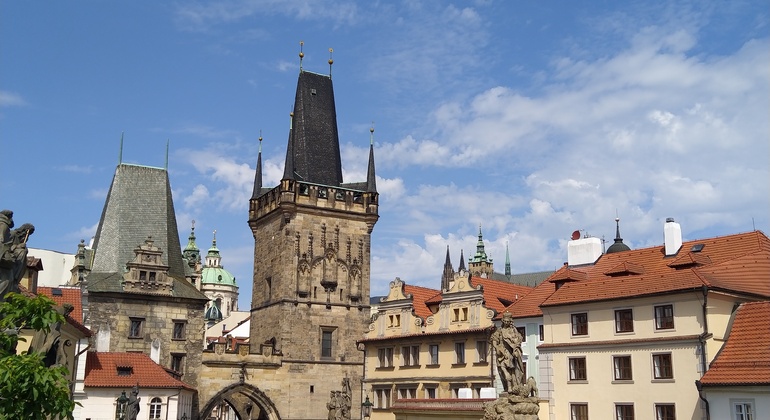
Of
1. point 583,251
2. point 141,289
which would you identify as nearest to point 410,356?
point 583,251

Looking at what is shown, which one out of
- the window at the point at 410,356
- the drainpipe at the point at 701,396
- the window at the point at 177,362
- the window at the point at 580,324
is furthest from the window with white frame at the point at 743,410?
the window at the point at 177,362

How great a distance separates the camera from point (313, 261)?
5456 centimetres

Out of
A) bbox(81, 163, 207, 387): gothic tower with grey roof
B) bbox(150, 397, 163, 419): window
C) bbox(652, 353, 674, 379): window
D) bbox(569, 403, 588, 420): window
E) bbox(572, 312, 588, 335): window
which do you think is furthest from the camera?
bbox(81, 163, 207, 387): gothic tower with grey roof

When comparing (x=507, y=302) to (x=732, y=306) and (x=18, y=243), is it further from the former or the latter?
(x=18, y=243)

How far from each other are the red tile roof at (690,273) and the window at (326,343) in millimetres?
21601

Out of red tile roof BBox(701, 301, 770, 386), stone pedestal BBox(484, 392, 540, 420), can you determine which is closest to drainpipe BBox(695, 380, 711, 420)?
red tile roof BBox(701, 301, 770, 386)

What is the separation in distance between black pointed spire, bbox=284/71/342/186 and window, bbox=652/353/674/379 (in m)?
30.7

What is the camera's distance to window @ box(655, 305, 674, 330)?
30.0 meters

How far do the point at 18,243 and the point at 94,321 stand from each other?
1422 inches

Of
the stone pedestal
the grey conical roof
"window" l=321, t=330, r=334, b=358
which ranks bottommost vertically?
the stone pedestal

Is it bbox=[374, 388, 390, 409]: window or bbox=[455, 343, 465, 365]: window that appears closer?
bbox=[455, 343, 465, 365]: window

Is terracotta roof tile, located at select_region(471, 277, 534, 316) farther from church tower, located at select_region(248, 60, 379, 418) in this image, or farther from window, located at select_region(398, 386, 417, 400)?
church tower, located at select_region(248, 60, 379, 418)

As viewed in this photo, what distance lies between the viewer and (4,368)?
38.7ft

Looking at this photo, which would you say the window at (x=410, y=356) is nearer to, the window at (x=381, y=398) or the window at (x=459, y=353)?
the window at (x=381, y=398)
